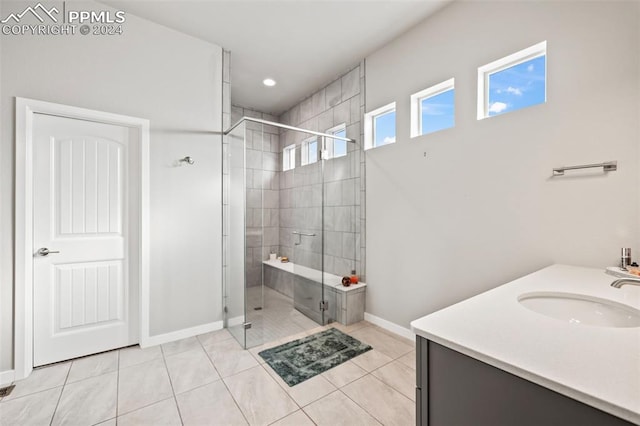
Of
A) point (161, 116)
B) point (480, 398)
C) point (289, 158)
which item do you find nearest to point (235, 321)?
point (289, 158)

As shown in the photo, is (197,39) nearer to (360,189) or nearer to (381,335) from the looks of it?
(360,189)

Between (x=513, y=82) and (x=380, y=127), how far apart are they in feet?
4.58

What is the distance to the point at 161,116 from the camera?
107 inches

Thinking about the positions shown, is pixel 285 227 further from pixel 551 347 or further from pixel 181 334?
pixel 551 347


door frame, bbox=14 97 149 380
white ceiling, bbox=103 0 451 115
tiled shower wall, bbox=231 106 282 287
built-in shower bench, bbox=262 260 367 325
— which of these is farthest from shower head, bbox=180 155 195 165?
built-in shower bench, bbox=262 260 367 325

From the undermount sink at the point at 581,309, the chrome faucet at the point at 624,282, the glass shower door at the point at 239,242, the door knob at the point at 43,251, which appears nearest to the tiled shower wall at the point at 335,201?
the glass shower door at the point at 239,242

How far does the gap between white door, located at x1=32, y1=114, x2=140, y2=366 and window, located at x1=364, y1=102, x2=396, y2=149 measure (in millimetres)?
2438

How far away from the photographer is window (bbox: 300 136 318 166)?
321 cm

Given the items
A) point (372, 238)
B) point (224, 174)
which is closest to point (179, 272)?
point (224, 174)

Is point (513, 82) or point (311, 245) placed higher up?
point (513, 82)

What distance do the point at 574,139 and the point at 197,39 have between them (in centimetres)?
343

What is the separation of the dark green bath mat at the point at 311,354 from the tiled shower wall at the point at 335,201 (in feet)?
2.67

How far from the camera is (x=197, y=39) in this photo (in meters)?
2.93

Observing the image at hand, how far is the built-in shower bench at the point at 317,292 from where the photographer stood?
10.3 ft
